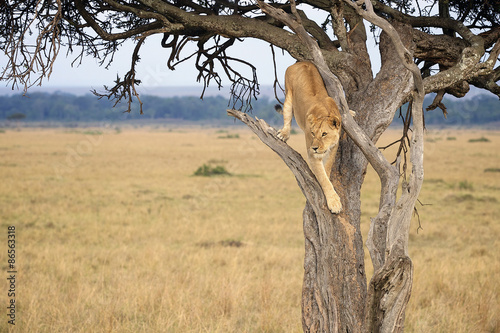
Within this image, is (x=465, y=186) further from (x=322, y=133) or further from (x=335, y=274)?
(x=322, y=133)

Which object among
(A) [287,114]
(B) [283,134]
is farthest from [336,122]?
(A) [287,114]

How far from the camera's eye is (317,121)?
4301mm

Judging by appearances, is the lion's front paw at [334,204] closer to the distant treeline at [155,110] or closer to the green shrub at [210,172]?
the green shrub at [210,172]

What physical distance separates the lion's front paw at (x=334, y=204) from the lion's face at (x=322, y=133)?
40cm

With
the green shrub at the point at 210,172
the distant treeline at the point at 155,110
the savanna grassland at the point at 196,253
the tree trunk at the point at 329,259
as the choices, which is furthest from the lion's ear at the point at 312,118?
the distant treeline at the point at 155,110

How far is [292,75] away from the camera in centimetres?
507

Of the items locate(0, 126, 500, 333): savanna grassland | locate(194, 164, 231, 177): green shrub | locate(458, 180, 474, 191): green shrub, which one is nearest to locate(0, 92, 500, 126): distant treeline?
locate(194, 164, 231, 177): green shrub

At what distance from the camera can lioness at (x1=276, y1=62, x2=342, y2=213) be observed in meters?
4.29

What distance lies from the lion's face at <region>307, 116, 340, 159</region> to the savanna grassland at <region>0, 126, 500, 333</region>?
3.24 m

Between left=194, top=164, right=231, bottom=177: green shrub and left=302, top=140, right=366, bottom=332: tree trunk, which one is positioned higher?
left=302, top=140, right=366, bottom=332: tree trunk

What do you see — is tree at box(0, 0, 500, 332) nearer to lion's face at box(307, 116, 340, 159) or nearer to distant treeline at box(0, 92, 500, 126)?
lion's face at box(307, 116, 340, 159)

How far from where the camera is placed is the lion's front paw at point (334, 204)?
4.38 metres

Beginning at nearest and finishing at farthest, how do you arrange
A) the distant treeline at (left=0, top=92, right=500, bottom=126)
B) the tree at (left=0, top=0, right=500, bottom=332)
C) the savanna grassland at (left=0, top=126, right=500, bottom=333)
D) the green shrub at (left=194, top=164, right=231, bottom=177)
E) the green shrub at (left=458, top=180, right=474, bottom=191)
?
the tree at (left=0, top=0, right=500, bottom=332), the savanna grassland at (left=0, top=126, right=500, bottom=333), the green shrub at (left=458, top=180, right=474, bottom=191), the green shrub at (left=194, top=164, right=231, bottom=177), the distant treeline at (left=0, top=92, right=500, bottom=126)

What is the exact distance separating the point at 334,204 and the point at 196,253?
7774 millimetres
